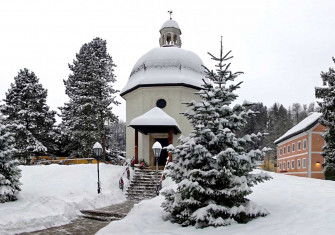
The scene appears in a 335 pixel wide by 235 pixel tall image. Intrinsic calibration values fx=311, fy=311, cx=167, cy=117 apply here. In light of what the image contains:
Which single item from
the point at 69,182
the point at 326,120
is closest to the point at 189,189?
the point at 69,182

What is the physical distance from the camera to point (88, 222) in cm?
1304

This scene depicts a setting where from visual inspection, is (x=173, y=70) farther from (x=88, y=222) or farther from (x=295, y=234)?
(x=295, y=234)

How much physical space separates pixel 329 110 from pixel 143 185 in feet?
43.3

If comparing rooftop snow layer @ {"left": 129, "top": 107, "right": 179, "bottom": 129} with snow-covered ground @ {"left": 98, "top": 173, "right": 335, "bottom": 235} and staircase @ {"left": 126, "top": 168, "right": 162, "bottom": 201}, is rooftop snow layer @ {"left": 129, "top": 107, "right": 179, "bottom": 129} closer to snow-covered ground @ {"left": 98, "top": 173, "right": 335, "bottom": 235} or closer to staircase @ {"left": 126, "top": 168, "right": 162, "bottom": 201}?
staircase @ {"left": 126, "top": 168, "right": 162, "bottom": 201}

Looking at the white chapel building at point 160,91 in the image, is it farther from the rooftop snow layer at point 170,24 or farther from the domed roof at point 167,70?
the rooftop snow layer at point 170,24

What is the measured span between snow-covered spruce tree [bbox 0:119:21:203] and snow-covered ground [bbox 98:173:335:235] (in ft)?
21.1

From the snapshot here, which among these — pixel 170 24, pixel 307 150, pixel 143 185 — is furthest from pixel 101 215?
pixel 307 150

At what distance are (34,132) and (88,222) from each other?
20.4m

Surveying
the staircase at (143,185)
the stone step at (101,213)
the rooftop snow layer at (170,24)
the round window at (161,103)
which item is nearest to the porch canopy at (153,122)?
the staircase at (143,185)

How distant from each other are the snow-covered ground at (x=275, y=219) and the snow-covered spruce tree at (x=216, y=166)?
14.4 inches

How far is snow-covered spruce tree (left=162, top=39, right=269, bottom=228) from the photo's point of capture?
891 centimetres

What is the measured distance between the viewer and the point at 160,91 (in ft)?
92.1

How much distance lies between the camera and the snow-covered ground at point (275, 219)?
769 cm

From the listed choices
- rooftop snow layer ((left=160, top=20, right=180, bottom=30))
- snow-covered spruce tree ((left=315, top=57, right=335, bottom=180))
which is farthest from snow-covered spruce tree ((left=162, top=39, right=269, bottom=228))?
rooftop snow layer ((left=160, top=20, right=180, bottom=30))
